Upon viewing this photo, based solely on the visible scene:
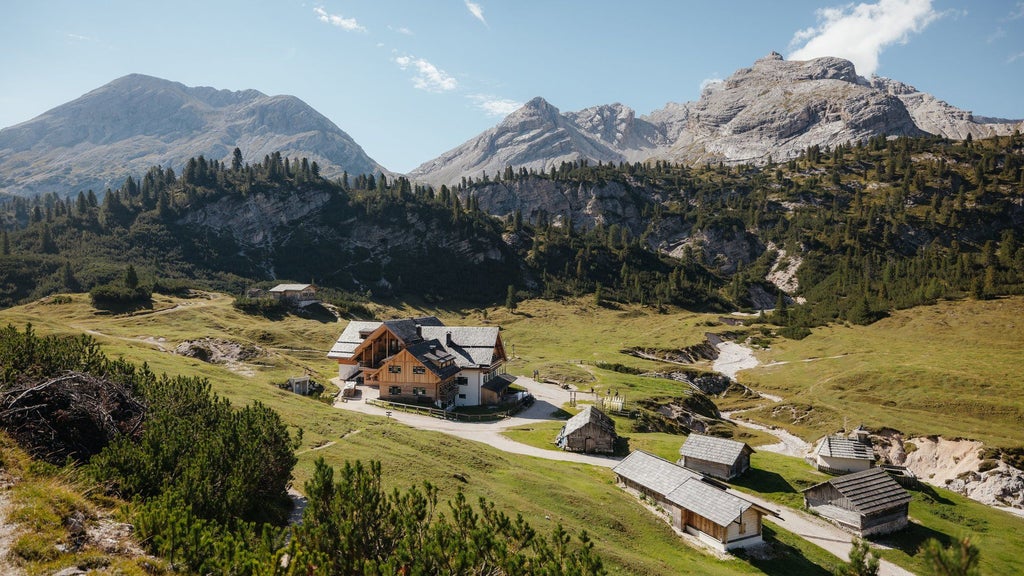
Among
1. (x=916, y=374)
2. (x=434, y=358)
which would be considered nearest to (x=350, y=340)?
A: (x=434, y=358)

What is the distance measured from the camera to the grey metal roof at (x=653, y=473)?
40375mm

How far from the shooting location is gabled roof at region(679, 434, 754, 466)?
162 feet

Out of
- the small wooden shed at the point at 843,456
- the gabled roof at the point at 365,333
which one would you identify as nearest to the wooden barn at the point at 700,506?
the small wooden shed at the point at 843,456

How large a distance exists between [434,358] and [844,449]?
171 feet

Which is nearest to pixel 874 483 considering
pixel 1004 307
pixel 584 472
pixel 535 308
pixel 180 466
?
pixel 584 472

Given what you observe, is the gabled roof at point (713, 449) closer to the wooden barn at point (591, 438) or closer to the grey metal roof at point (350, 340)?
the wooden barn at point (591, 438)

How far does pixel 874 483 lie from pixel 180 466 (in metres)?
52.8

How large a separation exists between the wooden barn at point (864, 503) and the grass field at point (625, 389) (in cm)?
217

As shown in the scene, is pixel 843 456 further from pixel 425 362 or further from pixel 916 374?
pixel 425 362

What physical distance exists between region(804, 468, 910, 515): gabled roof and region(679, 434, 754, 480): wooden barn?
723 cm

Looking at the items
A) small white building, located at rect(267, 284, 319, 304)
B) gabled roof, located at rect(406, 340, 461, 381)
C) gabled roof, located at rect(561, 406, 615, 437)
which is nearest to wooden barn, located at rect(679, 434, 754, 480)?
gabled roof, located at rect(561, 406, 615, 437)

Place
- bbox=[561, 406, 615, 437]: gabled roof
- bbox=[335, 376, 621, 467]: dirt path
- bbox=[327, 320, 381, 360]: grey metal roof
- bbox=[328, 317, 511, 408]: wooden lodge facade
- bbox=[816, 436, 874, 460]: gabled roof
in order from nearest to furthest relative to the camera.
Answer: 1. bbox=[816, 436, 874, 460]: gabled roof
2. bbox=[335, 376, 621, 467]: dirt path
3. bbox=[561, 406, 615, 437]: gabled roof
4. bbox=[328, 317, 511, 408]: wooden lodge facade
5. bbox=[327, 320, 381, 360]: grey metal roof

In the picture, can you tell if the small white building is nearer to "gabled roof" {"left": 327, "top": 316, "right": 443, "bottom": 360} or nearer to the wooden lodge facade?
"gabled roof" {"left": 327, "top": 316, "right": 443, "bottom": 360}

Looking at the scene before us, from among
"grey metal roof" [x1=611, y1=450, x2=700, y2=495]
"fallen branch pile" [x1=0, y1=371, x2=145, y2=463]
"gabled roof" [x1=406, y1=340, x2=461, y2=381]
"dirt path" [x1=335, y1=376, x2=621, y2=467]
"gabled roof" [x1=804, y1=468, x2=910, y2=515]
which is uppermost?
"fallen branch pile" [x1=0, y1=371, x2=145, y2=463]
